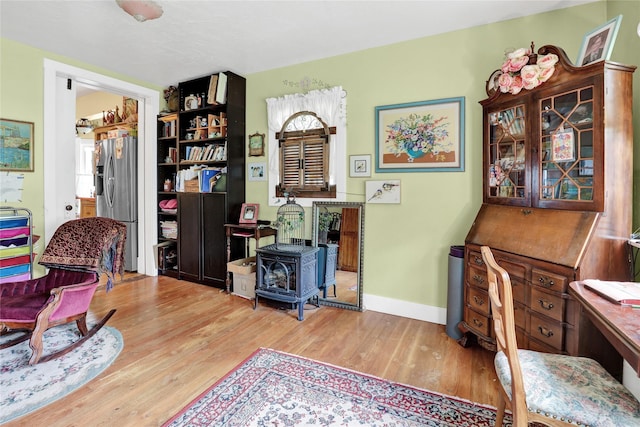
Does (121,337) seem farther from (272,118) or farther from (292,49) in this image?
(292,49)

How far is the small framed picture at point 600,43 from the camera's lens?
1.81 m

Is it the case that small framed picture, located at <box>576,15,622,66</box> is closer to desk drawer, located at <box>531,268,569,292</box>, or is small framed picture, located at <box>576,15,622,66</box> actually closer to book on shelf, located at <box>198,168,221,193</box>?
desk drawer, located at <box>531,268,569,292</box>

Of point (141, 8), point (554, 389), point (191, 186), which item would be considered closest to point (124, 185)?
point (191, 186)

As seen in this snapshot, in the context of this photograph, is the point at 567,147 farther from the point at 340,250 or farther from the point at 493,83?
the point at 340,250

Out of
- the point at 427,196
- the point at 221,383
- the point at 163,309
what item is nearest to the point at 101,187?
the point at 163,309

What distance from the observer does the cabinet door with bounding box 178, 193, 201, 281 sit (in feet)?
13.5

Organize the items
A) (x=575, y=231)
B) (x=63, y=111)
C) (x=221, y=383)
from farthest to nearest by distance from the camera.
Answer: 1. (x=63, y=111)
2. (x=221, y=383)
3. (x=575, y=231)

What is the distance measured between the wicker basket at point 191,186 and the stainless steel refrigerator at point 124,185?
97cm

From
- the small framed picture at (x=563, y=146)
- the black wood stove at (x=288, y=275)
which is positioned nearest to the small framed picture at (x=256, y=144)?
the black wood stove at (x=288, y=275)

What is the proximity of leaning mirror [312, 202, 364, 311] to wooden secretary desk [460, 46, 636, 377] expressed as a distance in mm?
1224

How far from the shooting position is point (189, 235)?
165 inches

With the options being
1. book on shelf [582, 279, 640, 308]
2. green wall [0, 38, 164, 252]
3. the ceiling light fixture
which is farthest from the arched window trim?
green wall [0, 38, 164, 252]

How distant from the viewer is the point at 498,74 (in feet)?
7.97

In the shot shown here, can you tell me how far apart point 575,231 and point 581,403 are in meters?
1.02
